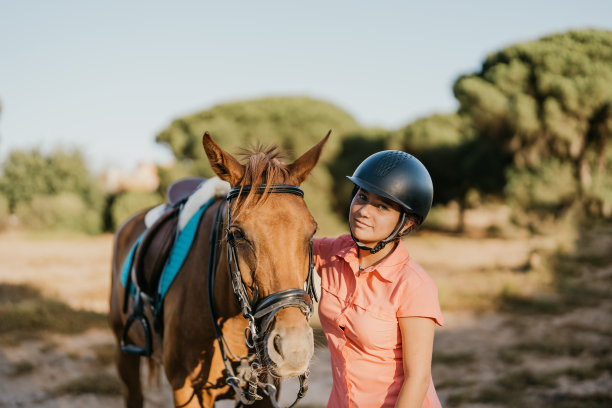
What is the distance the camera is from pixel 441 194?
2173 centimetres

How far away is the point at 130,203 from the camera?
840 inches

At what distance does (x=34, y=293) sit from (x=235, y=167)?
8.57 m

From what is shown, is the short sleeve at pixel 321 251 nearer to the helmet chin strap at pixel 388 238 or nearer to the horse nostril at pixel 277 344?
the helmet chin strap at pixel 388 238

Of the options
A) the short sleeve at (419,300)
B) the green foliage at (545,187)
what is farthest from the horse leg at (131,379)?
the green foliage at (545,187)

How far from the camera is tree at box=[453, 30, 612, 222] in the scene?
46.1 feet

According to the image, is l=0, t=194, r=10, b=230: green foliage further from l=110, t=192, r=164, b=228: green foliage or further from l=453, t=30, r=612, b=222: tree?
l=453, t=30, r=612, b=222: tree

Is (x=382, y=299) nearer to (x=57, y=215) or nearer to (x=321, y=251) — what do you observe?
(x=321, y=251)

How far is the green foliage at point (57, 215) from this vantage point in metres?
22.0

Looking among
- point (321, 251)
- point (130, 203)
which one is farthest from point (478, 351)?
point (130, 203)

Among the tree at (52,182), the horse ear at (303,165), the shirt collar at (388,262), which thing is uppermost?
the horse ear at (303,165)

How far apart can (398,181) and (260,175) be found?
60 centimetres

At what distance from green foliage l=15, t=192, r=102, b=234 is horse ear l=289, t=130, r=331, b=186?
925 inches

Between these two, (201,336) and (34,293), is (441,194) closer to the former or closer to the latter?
(34,293)

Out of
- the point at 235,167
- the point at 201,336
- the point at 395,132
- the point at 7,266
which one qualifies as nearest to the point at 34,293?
the point at 7,266
